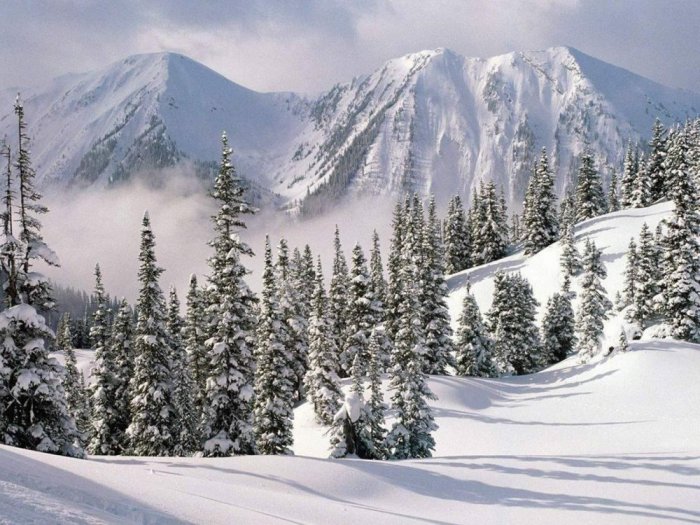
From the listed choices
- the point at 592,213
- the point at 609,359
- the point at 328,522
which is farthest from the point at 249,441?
the point at 592,213

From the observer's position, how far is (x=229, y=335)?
2502cm

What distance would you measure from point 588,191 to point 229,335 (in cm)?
8135

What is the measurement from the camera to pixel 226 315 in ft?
81.3

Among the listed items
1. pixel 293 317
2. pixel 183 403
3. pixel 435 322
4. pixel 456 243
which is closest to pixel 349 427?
pixel 183 403

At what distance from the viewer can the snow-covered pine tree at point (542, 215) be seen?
3162 inches

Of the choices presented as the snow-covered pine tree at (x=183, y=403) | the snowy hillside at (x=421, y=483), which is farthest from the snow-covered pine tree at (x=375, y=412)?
the snow-covered pine tree at (x=183, y=403)

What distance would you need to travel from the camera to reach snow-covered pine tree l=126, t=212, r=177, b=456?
91.7ft

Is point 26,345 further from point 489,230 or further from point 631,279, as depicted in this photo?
point 489,230

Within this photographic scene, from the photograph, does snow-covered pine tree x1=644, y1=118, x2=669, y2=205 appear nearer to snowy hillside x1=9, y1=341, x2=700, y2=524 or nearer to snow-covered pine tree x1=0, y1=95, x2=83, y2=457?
snowy hillside x1=9, y1=341, x2=700, y2=524

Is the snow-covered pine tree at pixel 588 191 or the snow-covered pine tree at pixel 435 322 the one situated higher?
the snow-covered pine tree at pixel 588 191

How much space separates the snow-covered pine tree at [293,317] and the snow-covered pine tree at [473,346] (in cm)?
1518

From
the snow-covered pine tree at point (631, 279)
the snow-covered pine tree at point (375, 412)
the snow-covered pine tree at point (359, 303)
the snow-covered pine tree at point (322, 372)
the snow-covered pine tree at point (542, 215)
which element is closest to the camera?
the snow-covered pine tree at point (375, 412)

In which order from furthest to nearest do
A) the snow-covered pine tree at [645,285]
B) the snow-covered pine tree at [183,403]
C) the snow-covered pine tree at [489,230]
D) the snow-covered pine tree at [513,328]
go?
the snow-covered pine tree at [489,230] < the snow-covered pine tree at [513,328] < the snow-covered pine tree at [645,285] < the snow-covered pine tree at [183,403]

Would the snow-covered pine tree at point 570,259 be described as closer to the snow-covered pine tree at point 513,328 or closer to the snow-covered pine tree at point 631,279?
the snow-covered pine tree at point 631,279
